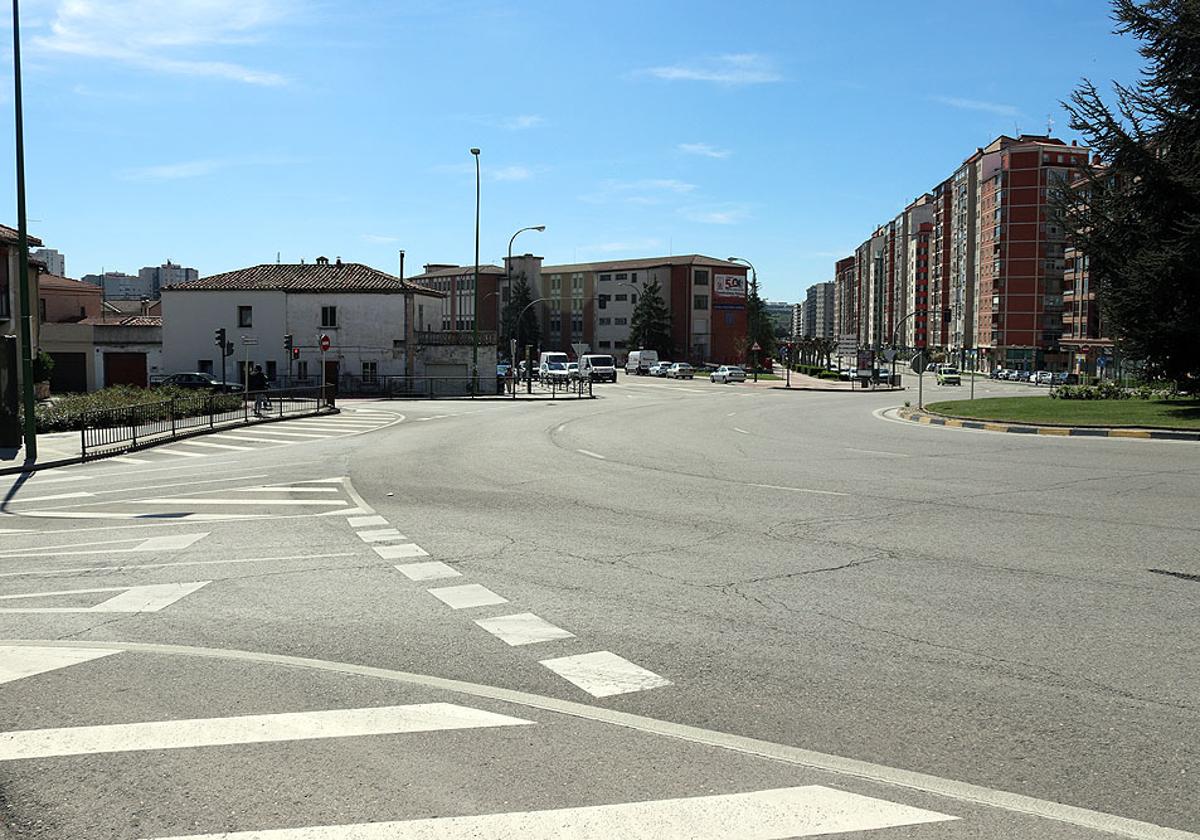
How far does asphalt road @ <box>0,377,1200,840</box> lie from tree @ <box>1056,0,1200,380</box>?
62.0 feet

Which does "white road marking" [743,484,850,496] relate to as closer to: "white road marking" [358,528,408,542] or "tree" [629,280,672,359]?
"white road marking" [358,528,408,542]

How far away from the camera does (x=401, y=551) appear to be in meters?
10.8

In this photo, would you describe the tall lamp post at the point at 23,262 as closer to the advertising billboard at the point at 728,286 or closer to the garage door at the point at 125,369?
the garage door at the point at 125,369

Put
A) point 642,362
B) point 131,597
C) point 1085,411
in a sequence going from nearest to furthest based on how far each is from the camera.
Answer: point 131,597
point 1085,411
point 642,362

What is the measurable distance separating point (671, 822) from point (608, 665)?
2.30 metres

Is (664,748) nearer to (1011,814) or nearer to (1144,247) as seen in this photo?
(1011,814)

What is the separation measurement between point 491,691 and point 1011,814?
9.56 feet

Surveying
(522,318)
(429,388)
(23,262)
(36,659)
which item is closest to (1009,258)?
(522,318)

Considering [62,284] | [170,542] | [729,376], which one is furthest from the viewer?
[729,376]

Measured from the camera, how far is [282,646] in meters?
7.12

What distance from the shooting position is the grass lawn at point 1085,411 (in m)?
27.8

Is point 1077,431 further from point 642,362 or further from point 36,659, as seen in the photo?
point 642,362

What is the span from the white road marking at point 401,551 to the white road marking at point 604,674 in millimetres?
4183

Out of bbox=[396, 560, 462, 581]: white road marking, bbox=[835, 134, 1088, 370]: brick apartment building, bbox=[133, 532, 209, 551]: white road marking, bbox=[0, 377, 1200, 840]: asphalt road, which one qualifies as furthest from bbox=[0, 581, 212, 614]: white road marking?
bbox=[835, 134, 1088, 370]: brick apartment building
